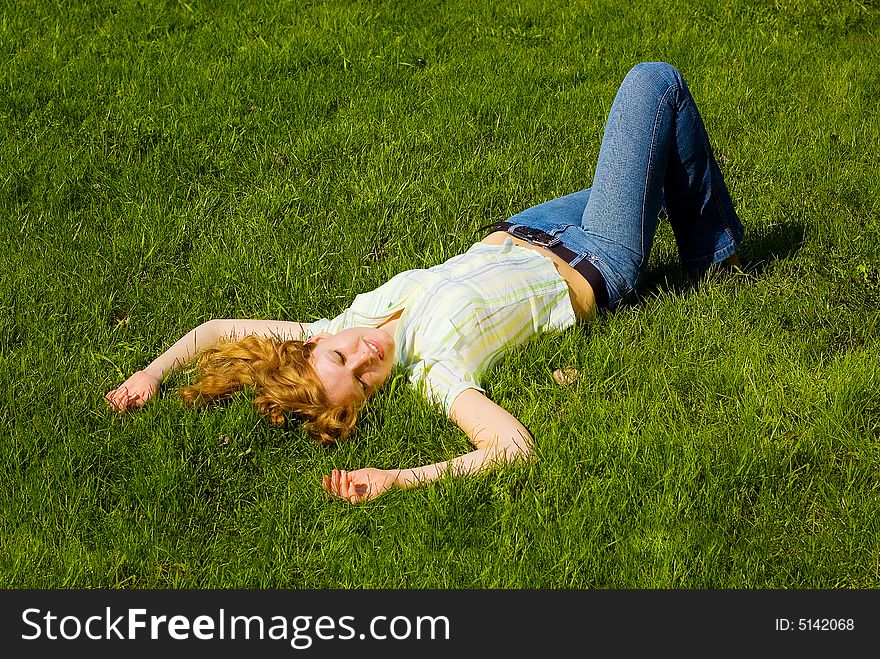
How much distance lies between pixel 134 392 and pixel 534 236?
73.4 inches

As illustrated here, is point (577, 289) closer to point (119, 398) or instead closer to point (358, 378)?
point (358, 378)

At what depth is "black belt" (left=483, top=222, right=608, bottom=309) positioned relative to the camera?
4.37 m

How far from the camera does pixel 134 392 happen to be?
387cm

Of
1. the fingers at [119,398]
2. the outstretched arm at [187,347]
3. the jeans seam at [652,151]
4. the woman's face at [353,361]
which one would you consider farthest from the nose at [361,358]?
the jeans seam at [652,151]

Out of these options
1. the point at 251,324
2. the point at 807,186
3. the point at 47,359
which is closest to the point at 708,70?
the point at 807,186

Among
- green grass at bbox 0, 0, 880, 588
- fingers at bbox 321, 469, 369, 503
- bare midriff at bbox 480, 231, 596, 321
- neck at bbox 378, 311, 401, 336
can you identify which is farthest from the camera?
bare midriff at bbox 480, 231, 596, 321

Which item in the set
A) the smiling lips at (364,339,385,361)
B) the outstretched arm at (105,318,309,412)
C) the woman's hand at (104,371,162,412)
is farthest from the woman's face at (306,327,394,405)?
the woman's hand at (104,371,162,412)

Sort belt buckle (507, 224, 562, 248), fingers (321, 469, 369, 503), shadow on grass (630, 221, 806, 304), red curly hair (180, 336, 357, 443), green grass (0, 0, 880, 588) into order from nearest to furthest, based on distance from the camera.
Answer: green grass (0, 0, 880, 588)
fingers (321, 469, 369, 503)
red curly hair (180, 336, 357, 443)
belt buckle (507, 224, 562, 248)
shadow on grass (630, 221, 806, 304)

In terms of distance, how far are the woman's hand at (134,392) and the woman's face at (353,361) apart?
65 cm

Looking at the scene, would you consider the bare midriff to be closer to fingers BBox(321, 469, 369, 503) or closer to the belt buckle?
the belt buckle

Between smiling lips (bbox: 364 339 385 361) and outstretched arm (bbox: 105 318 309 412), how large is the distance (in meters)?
0.43

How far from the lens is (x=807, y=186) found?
566cm

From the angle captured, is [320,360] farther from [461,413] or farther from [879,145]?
[879,145]

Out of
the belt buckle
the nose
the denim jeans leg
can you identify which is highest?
the denim jeans leg
